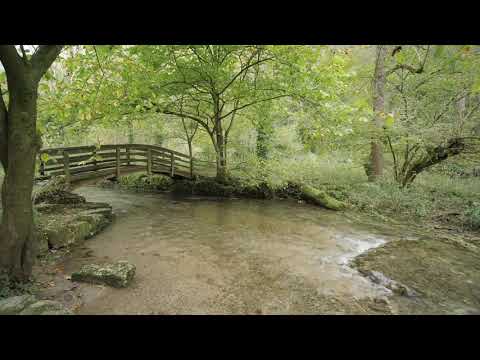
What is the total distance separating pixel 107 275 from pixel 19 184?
6.48 feet

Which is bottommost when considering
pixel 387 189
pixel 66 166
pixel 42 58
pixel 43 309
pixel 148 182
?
pixel 43 309

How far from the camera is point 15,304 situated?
3373mm

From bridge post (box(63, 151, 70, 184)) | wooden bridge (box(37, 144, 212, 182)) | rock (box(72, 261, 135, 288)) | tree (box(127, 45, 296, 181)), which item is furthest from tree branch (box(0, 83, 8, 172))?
bridge post (box(63, 151, 70, 184))

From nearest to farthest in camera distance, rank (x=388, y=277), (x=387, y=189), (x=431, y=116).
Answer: (x=388, y=277) < (x=387, y=189) < (x=431, y=116)

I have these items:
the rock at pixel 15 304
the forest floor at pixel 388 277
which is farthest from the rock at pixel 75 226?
the rock at pixel 15 304

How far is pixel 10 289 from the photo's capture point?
4016 millimetres

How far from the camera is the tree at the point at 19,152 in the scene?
12.4ft

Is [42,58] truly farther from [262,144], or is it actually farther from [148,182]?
[148,182]

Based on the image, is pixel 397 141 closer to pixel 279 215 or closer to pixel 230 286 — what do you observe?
pixel 279 215

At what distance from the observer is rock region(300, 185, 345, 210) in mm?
10336

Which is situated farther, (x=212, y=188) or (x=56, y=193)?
(x=212, y=188)

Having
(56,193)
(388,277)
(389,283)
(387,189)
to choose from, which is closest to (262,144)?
(387,189)
